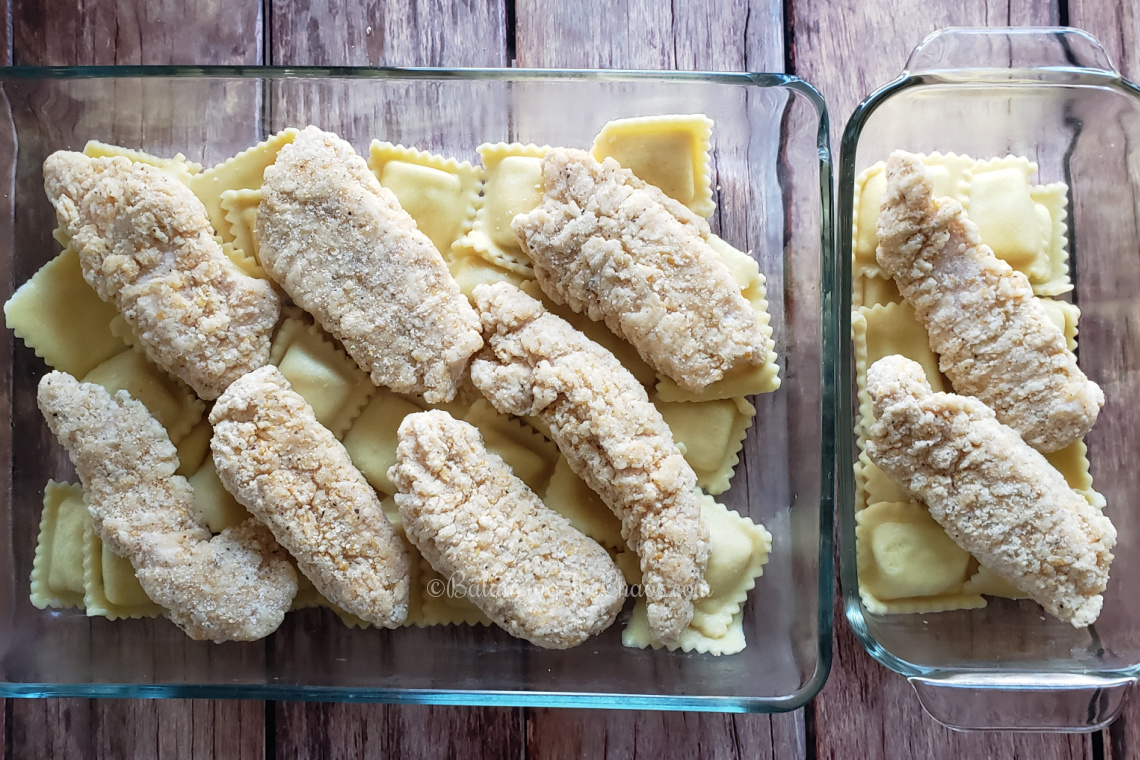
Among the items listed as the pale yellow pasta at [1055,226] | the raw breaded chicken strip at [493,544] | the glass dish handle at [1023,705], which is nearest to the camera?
the raw breaded chicken strip at [493,544]

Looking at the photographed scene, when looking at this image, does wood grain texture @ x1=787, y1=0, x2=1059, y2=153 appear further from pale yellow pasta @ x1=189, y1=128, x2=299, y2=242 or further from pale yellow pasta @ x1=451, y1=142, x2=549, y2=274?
pale yellow pasta @ x1=189, y1=128, x2=299, y2=242

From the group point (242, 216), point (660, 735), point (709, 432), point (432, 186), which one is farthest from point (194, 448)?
point (660, 735)

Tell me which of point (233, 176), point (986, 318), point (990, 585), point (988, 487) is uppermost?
point (233, 176)

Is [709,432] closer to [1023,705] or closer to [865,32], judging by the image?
[1023,705]

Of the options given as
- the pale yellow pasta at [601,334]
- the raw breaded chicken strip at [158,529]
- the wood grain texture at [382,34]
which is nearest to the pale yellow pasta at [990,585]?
the pale yellow pasta at [601,334]

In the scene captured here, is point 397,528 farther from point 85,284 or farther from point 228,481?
point 85,284

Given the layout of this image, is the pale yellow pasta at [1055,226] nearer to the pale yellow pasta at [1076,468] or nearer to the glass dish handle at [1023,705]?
the pale yellow pasta at [1076,468]
